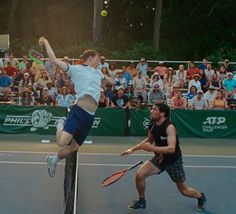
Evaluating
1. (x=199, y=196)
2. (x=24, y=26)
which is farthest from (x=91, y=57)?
(x=24, y=26)

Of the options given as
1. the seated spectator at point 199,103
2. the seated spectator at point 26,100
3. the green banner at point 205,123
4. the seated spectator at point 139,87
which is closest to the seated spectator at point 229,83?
the seated spectator at point 199,103

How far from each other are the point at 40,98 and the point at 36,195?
1211cm

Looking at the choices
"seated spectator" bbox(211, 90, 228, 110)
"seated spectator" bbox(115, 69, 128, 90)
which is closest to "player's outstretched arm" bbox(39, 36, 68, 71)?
"seated spectator" bbox(211, 90, 228, 110)

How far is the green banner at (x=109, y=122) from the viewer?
66.5 ft

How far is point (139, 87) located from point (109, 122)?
113 inches

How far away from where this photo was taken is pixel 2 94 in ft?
73.7

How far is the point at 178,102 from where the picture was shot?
21.2m

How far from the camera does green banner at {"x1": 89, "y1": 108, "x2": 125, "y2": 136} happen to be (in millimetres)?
20266

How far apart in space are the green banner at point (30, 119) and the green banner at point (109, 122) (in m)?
1.29

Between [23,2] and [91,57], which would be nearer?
[91,57]

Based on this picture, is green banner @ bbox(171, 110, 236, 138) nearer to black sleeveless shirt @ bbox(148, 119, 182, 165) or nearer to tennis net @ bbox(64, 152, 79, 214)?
black sleeveless shirt @ bbox(148, 119, 182, 165)

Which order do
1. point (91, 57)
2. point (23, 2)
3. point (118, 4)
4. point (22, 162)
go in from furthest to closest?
point (118, 4)
point (23, 2)
point (22, 162)
point (91, 57)

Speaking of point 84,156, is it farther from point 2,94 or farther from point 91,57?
point 2,94

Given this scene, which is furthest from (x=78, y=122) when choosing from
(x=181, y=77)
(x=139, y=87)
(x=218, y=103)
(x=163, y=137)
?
(x=181, y=77)
